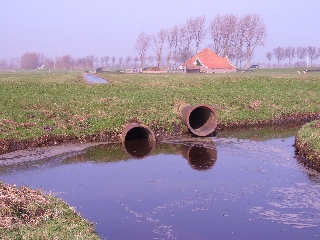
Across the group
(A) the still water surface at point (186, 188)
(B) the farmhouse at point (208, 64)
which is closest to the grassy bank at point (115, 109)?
(A) the still water surface at point (186, 188)

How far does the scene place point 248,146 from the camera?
17.5 metres

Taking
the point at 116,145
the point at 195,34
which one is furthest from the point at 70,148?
the point at 195,34

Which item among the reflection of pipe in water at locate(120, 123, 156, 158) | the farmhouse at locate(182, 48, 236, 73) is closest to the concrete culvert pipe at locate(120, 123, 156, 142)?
the reflection of pipe in water at locate(120, 123, 156, 158)

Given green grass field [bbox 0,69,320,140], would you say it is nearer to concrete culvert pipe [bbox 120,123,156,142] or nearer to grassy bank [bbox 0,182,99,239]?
concrete culvert pipe [bbox 120,123,156,142]

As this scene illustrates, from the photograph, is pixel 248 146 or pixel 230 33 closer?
pixel 248 146

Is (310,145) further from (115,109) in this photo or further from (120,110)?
(115,109)

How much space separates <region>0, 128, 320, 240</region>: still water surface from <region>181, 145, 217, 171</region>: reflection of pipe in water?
32mm

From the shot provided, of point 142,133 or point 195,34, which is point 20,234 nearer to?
point 142,133

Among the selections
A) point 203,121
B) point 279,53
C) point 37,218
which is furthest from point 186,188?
point 279,53

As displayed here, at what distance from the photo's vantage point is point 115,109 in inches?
878

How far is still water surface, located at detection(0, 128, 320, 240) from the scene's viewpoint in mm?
8742

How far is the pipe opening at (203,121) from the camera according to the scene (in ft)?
63.3

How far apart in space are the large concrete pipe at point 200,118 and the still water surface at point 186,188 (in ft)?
5.54

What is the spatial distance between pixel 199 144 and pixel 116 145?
11.1 ft
